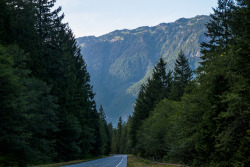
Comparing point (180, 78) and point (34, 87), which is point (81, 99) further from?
point (34, 87)

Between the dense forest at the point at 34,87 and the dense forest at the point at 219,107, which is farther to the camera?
the dense forest at the point at 34,87

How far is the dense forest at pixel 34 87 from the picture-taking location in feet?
65.0

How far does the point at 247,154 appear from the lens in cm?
1469

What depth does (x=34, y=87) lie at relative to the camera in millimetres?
25953

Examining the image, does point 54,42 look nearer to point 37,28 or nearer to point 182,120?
point 37,28

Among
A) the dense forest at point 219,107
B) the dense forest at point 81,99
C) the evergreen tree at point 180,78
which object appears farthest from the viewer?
the evergreen tree at point 180,78

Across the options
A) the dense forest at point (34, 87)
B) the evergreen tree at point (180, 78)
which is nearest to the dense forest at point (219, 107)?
the evergreen tree at point (180, 78)

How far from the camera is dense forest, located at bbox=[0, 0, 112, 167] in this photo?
1980 centimetres

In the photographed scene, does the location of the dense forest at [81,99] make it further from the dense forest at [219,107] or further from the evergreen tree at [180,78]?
the evergreen tree at [180,78]

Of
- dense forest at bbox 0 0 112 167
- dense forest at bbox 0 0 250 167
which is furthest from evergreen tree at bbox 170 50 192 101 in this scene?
dense forest at bbox 0 0 112 167

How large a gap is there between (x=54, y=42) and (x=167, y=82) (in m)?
26.3

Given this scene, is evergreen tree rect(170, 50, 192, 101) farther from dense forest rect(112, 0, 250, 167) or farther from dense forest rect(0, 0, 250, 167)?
dense forest rect(112, 0, 250, 167)

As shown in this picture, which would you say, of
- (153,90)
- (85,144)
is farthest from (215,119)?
(153,90)

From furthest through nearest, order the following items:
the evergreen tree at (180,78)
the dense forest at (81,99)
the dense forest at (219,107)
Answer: the evergreen tree at (180,78), the dense forest at (81,99), the dense forest at (219,107)
